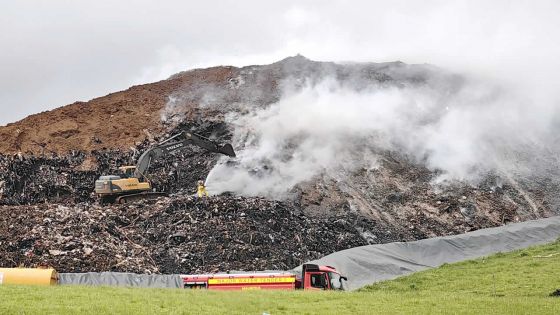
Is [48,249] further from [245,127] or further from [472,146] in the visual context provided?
[472,146]

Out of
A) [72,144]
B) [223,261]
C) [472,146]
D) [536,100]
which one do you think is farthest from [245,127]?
[536,100]

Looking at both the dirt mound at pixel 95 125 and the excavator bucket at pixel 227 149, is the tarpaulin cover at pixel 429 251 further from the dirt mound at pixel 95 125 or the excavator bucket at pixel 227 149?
the dirt mound at pixel 95 125

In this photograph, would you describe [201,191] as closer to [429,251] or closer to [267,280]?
[429,251]

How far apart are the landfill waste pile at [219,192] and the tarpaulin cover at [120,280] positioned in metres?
2.96

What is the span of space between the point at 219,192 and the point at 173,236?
605 cm

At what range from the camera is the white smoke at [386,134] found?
1276 inches

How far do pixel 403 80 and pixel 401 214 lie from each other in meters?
14.9

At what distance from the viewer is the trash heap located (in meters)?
23.0

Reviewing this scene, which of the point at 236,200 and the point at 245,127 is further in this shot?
the point at 245,127

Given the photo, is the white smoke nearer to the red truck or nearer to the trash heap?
the trash heap

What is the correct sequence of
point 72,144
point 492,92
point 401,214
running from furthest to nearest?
point 492,92
point 72,144
point 401,214

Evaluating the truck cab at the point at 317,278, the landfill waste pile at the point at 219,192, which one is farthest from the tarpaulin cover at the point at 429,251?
the landfill waste pile at the point at 219,192

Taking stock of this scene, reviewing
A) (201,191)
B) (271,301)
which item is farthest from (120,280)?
(201,191)

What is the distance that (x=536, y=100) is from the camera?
41531 mm
